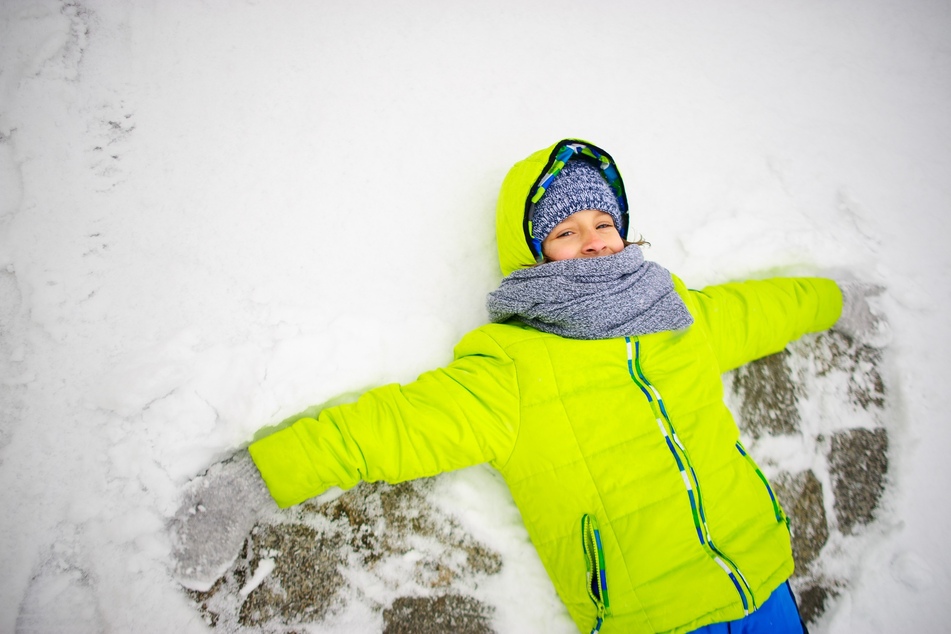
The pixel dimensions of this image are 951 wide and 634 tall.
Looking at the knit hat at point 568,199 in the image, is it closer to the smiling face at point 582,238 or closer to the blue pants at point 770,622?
the smiling face at point 582,238

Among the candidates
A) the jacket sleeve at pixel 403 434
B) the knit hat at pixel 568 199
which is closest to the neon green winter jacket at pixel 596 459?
the jacket sleeve at pixel 403 434

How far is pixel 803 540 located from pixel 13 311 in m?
2.44

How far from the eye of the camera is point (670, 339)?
1.50 metres

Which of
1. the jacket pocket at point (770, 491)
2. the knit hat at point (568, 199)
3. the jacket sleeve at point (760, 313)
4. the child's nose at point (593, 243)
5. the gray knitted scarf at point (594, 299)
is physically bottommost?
the jacket pocket at point (770, 491)

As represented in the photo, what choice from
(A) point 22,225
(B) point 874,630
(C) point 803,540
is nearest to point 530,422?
(C) point 803,540

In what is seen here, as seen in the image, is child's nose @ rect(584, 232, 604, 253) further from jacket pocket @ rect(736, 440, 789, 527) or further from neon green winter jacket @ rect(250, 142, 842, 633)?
jacket pocket @ rect(736, 440, 789, 527)

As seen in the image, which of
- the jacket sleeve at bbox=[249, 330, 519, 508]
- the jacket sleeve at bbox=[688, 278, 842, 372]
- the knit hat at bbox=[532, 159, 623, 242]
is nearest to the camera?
the jacket sleeve at bbox=[249, 330, 519, 508]

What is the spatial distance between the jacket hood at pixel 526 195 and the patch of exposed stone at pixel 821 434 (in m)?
0.93

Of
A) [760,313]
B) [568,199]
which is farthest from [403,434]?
[760,313]

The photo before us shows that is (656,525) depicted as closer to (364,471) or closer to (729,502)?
(729,502)

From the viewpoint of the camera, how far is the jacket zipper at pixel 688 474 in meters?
1.28

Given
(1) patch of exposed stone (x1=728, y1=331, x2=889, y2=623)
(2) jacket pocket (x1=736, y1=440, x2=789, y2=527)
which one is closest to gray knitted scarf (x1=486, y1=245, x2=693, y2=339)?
(2) jacket pocket (x1=736, y1=440, x2=789, y2=527)

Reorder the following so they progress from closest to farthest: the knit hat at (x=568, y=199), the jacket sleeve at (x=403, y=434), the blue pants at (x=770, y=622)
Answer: the jacket sleeve at (x=403, y=434) → the blue pants at (x=770, y=622) → the knit hat at (x=568, y=199)

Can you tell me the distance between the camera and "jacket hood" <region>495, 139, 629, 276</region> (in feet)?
5.01
